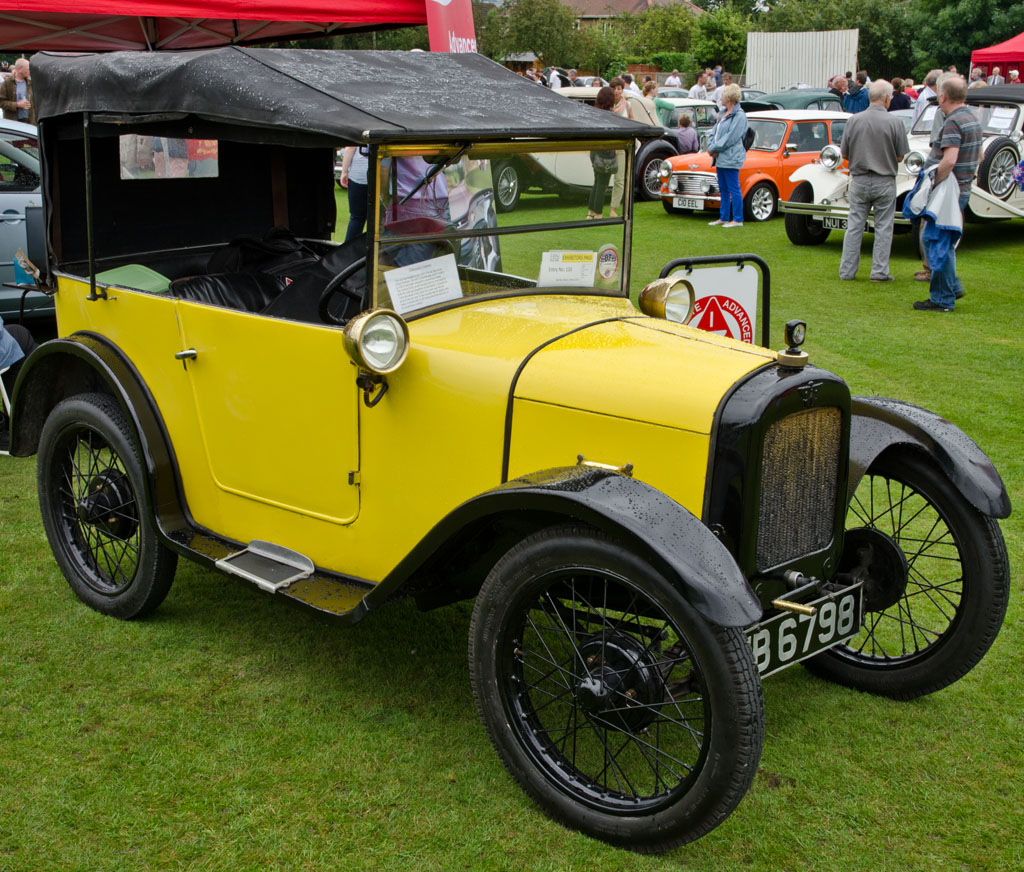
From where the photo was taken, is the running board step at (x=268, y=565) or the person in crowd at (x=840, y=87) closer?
the running board step at (x=268, y=565)

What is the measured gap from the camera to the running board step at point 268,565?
3.12 m

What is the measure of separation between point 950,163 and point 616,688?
728 cm

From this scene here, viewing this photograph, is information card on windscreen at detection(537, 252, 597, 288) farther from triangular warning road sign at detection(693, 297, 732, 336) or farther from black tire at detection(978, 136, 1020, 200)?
black tire at detection(978, 136, 1020, 200)

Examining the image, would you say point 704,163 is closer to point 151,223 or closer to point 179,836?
Answer: point 151,223

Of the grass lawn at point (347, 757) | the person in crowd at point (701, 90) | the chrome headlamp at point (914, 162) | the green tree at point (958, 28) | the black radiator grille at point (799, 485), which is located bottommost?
the grass lawn at point (347, 757)

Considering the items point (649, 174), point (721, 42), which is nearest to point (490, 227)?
point (649, 174)

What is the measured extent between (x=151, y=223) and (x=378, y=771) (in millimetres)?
2613

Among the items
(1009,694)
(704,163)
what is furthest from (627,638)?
(704,163)

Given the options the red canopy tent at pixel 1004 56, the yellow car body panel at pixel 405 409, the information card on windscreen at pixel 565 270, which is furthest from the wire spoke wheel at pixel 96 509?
the red canopy tent at pixel 1004 56

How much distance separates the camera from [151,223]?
4293 millimetres

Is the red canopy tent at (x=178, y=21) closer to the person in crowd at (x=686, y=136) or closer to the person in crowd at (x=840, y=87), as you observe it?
the person in crowd at (x=686, y=136)

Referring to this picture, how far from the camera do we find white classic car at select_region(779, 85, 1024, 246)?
11078mm

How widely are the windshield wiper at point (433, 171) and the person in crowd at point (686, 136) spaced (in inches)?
559

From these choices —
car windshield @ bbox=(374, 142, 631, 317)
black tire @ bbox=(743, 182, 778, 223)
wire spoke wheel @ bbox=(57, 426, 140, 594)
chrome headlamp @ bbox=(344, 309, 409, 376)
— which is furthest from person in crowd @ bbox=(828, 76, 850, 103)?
chrome headlamp @ bbox=(344, 309, 409, 376)
